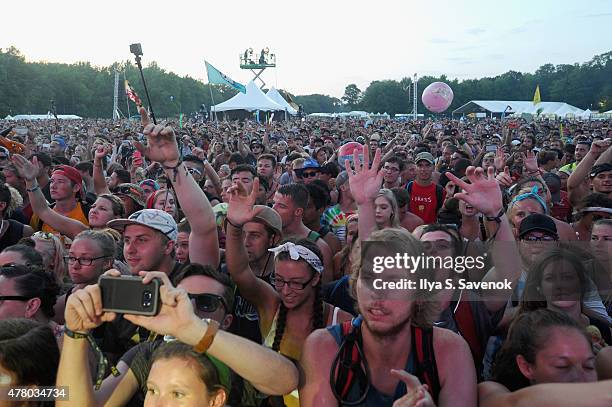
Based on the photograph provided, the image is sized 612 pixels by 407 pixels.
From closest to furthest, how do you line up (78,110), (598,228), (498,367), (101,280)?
(101,280)
(498,367)
(598,228)
(78,110)

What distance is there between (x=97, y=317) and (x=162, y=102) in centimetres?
8824

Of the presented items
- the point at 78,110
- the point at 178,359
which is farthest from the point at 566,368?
the point at 78,110

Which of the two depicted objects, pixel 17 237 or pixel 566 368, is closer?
pixel 566 368

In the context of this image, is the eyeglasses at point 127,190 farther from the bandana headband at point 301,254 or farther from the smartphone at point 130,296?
the smartphone at point 130,296

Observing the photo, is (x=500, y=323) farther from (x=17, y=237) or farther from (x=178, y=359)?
(x=17, y=237)

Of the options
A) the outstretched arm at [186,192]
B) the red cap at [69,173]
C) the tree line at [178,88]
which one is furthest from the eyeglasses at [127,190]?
the tree line at [178,88]

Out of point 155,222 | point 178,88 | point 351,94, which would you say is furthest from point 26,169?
point 351,94

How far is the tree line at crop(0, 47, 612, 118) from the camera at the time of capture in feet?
234

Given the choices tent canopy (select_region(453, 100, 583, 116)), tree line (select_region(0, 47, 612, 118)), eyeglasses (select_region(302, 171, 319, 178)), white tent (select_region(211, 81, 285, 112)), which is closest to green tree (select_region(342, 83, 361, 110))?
tree line (select_region(0, 47, 612, 118))

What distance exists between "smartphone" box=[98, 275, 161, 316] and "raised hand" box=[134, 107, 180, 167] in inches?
61.8

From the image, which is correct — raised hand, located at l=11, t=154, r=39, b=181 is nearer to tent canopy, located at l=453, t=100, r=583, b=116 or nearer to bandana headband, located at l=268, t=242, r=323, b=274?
bandana headband, located at l=268, t=242, r=323, b=274

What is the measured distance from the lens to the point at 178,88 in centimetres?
9794

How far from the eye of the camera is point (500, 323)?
9.59 ft

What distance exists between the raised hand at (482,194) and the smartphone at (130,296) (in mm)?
2064
